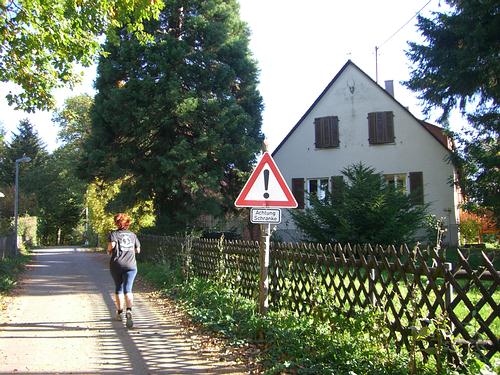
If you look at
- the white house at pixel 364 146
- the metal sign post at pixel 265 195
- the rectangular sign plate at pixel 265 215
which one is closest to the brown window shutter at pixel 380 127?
the white house at pixel 364 146

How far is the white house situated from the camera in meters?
24.9

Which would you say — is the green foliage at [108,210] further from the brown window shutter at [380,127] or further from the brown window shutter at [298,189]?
the brown window shutter at [380,127]

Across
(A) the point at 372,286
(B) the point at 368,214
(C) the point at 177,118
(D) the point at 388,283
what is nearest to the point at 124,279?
(A) the point at 372,286

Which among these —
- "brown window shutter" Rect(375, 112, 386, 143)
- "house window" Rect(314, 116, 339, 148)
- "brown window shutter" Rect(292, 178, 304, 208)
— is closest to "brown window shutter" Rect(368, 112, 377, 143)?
"brown window shutter" Rect(375, 112, 386, 143)

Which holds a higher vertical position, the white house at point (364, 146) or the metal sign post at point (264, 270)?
the white house at point (364, 146)

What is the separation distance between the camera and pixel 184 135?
2100 cm

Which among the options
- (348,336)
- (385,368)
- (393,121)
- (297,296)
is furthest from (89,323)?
(393,121)

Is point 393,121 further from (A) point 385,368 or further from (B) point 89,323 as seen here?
(A) point 385,368

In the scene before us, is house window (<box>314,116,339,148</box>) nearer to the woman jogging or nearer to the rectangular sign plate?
the woman jogging

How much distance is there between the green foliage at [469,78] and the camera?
17.7m

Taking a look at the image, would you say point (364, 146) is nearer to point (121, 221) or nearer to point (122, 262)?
point (121, 221)

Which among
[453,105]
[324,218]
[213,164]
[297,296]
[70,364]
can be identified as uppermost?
[453,105]

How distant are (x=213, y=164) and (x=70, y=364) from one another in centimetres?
1531

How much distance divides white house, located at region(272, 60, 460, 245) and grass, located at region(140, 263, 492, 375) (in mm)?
16917
